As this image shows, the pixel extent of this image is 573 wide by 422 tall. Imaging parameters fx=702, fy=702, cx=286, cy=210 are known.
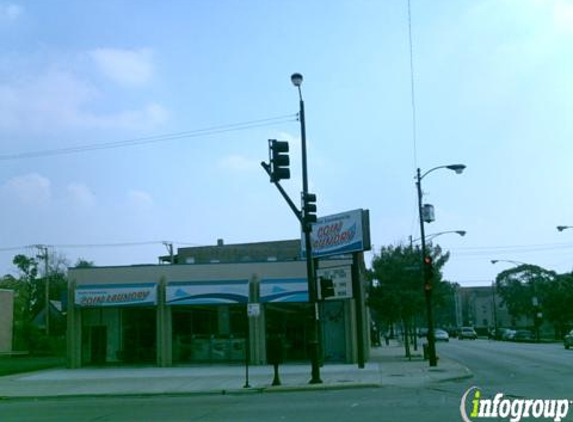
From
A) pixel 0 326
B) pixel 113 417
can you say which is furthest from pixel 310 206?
pixel 0 326

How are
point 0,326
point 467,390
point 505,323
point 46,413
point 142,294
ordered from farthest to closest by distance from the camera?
point 505,323
point 0,326
point 142,294
point 467,390
point 46,413

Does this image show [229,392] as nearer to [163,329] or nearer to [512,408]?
[512,408]

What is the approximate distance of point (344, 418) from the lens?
13617 mm

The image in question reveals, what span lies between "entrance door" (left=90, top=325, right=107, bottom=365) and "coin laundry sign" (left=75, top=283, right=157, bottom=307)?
1893 millimetres

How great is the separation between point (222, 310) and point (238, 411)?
775 inches

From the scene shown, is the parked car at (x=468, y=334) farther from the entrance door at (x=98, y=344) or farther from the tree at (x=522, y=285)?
the entrance door at (x=98, y=344)

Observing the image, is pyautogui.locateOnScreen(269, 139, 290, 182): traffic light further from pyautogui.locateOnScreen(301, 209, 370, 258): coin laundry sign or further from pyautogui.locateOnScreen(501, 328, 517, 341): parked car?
pyautogui.locateOnScreen(501, 328, 517, 341): parked car

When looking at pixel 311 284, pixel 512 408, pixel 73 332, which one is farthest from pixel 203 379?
pixel 512 408

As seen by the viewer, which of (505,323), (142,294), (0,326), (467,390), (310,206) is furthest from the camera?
(505,323)

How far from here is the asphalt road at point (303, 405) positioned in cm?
1429

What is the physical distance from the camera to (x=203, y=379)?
26297 mm

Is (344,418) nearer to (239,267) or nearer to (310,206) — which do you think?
(310,206)

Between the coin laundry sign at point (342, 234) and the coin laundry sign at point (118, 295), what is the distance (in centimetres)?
847

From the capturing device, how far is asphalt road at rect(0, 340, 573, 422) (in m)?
14.3
